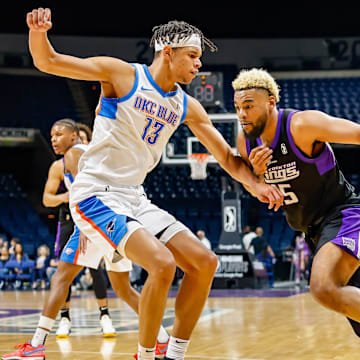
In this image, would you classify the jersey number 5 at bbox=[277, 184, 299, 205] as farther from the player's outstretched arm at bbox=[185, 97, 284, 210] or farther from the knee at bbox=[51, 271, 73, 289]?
the knee at bbox=[51, 271, 73, 289]

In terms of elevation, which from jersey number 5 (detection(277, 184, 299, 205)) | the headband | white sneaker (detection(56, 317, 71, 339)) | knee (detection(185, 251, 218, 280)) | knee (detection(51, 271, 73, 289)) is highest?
the headband

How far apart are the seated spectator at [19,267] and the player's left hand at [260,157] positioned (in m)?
12.2

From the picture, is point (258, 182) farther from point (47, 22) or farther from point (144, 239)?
point (47, 22)

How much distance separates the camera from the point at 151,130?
12.1 ft

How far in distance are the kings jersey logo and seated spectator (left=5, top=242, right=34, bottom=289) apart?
1211 centimetres

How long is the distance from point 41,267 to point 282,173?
12.0 m

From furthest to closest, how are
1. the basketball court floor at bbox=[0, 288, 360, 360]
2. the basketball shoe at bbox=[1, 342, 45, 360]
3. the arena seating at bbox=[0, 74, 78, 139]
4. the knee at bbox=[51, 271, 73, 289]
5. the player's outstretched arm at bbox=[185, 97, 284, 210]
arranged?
1. the arena seating at bbox=[0, 74, 78, 139]
2. the knee at bbox=[51, 271, 73, 289]
3. the basketball court floor at bbox=[0, 288, 360, 360]
4. the basketball shoe at bbox=[1, 342, 45, 360]
5. the player's outstretched arm at bbox=[185, 97, 284, 210]

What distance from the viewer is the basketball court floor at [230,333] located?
4.74 meters

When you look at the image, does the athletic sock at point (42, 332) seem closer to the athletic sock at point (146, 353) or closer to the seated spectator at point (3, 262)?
the athletic sock at point (146, 353)

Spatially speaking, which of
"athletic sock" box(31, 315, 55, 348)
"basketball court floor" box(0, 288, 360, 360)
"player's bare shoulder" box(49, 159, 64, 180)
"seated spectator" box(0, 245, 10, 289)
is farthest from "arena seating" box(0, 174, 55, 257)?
"athletic sock" box(31, 315, 55, 348)

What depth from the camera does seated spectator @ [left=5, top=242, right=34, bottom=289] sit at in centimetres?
1503

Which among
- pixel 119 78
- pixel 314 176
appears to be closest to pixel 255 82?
pixel 314 176

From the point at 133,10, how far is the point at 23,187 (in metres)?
7.41

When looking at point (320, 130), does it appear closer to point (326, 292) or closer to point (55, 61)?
point (326, 292)
